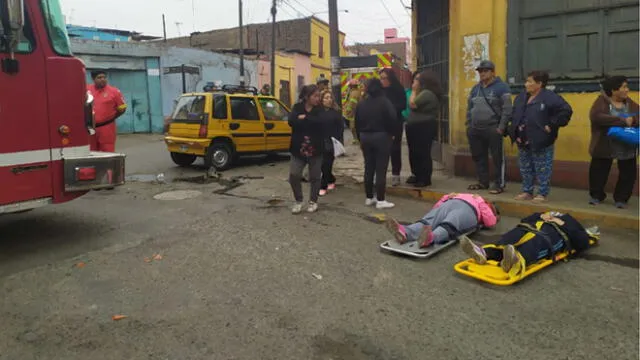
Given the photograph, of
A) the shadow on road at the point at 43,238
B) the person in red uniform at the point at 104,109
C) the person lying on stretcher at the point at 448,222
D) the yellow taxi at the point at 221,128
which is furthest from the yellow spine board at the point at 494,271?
the yellow taxi at the point at 221,128

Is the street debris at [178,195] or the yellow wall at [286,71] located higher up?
the yellow wall at [286,71]

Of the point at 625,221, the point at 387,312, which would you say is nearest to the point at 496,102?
the point at 625,221

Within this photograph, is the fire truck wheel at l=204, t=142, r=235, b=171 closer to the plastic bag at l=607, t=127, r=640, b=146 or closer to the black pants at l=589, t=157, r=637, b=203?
the black pants at l=589, t=157, r=637, b=203

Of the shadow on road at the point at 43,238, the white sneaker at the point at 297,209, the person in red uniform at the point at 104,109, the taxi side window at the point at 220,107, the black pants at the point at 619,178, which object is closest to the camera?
the shadow on road at the point at 43,238

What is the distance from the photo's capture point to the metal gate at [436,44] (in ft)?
32.4

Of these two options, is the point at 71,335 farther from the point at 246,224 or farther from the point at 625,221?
the point at 625,221

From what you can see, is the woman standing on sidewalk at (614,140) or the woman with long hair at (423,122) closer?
the woman standing on sidewalk at (614,140)

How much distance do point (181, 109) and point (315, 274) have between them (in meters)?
7.48

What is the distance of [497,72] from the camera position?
7.89 metres

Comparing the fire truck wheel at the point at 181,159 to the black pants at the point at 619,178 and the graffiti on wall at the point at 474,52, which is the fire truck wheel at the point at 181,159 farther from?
the black pants at the point at 619,178

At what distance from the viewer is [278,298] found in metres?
3.91

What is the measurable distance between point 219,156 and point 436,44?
201 inches

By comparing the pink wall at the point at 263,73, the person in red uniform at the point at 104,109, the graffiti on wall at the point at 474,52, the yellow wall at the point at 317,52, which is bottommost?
the person in red uniform at the point at 104,109

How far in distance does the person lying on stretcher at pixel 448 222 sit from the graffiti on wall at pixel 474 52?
130 inches
